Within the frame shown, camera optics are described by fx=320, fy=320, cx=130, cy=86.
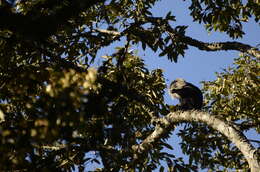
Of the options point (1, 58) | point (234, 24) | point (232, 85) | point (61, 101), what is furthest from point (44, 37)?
point (232, 85)

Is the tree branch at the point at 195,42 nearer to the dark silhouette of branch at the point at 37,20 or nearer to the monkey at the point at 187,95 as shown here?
the monkey at the point at 187,95

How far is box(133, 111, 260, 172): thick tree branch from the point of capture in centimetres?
376

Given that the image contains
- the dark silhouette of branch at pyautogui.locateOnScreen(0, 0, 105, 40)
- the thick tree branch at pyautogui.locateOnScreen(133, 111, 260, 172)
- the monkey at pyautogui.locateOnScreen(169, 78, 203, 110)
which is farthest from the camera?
the monkey at pyautogui.locateOnScreen(169, 78, 203, 110)

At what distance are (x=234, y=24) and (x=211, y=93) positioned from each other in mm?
2239

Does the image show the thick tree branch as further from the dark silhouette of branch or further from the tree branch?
the dark silhouette of branch

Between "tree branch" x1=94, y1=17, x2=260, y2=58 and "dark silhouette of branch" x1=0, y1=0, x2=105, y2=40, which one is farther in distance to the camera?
"tree branch" x1=94, y1=17, x2=260, y2=58

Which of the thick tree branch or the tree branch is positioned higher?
the tree branch

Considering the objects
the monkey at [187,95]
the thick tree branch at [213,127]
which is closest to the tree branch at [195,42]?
the monkey at [187,95]

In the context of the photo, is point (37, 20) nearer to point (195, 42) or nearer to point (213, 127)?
point (213, 127)

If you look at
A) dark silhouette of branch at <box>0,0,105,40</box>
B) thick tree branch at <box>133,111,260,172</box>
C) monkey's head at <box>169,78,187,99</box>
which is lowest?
thick tree branch at <box>133,111,260,172</box>

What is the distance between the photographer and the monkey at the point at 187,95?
667 cm

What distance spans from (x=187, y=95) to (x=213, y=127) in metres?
2.28

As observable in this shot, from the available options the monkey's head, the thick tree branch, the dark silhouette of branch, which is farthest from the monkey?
the dark silhouette of branch

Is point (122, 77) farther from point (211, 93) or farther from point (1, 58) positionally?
point (211, 93)
